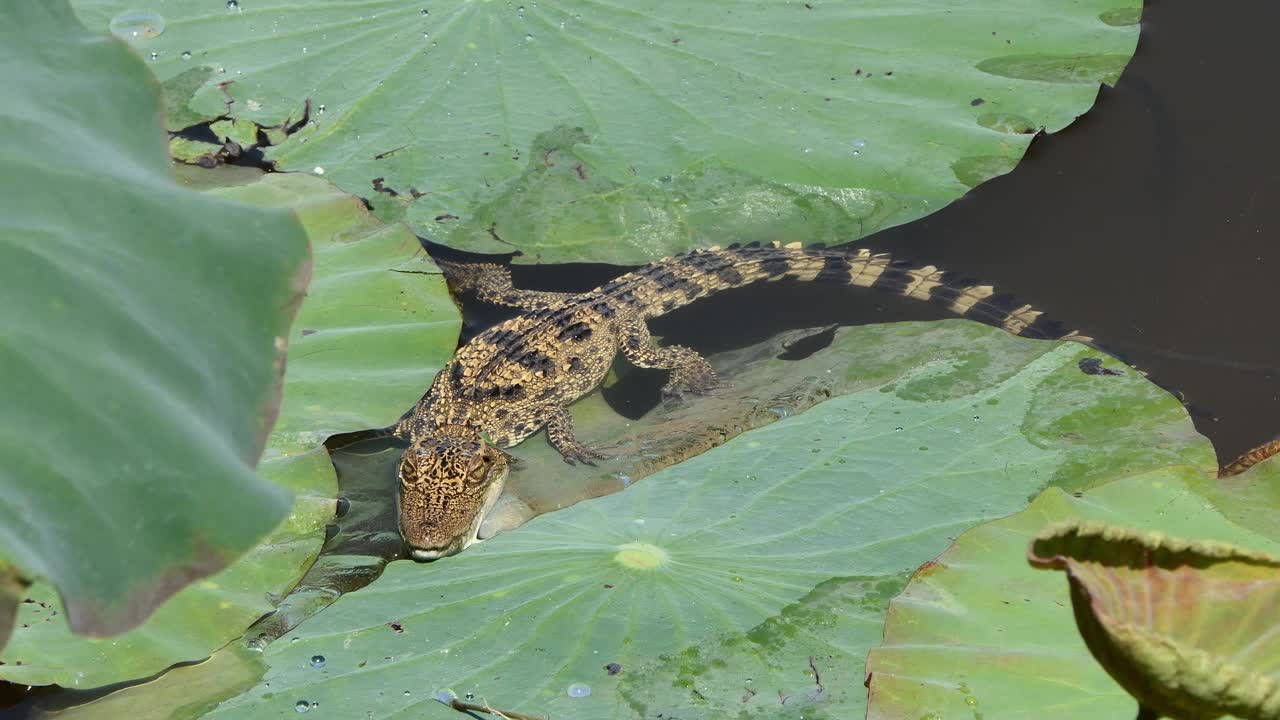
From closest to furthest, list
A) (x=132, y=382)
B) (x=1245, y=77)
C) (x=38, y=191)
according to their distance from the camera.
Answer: (x=132, y=382), (x=38, y=191), (x=1245, y=77)

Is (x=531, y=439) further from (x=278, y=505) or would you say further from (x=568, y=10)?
(x=278, y=505)

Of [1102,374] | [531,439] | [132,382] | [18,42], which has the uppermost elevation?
[18,42]

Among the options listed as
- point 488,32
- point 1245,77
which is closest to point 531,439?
point 488,32

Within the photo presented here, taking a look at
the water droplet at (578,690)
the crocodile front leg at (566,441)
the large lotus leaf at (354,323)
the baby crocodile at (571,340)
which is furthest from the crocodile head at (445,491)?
the water droplet at (578,690)

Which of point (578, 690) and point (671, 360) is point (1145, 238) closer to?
point (671, 360)

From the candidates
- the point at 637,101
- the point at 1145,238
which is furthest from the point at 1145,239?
the point at 637,101

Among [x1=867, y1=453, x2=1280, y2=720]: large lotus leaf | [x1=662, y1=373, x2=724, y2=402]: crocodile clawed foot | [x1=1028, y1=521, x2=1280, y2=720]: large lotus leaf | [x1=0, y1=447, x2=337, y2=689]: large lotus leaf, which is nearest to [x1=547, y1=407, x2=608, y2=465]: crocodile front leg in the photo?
[x1=662, y1=373, x2=724, y2=402]: crocodile clawed foot

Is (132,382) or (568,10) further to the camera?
(568,10)
